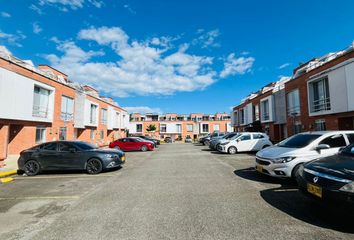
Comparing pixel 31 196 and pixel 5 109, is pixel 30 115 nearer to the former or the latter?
pixel 5 109

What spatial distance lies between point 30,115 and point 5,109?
262 centimetres

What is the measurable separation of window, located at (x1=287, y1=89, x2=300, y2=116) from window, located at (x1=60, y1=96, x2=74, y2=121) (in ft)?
73.3

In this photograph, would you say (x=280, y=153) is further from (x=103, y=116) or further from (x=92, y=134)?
(x=103, y=116)

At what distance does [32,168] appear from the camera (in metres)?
9.24

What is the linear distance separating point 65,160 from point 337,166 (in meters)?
9.41

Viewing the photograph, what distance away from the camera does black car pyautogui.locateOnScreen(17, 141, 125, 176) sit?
30.0 ft

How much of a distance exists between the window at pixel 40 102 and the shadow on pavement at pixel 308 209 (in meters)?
17.3

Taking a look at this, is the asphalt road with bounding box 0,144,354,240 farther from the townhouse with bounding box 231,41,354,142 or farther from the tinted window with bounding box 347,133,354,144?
the townhouse with bounding box 231,41,354,142

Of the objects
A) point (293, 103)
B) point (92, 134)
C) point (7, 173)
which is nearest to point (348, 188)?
point (7, 173)

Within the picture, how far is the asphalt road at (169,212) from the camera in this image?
3.54 meters

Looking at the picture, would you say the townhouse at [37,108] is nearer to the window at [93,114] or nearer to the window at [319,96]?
the window at [93,114]

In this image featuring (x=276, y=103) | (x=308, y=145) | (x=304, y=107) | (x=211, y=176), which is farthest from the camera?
(x=276, y=103)

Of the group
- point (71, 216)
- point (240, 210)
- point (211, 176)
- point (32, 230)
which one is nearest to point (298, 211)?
point (240, 210)

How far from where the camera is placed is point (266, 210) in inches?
176
